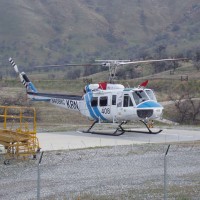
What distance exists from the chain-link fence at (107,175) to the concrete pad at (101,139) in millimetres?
1812

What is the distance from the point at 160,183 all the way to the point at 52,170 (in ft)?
11.8

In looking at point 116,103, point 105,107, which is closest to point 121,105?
point 116,103

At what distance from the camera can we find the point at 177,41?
6511 inches

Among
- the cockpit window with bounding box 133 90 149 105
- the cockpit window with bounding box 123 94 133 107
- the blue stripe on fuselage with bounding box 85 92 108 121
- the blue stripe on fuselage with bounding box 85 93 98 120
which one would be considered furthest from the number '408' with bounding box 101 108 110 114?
the cockpit window with bounding box 133 90 149 105

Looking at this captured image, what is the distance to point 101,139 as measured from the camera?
83.5 ft

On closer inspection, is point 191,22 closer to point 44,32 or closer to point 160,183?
point 44,32

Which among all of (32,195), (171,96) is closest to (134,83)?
(171,96)

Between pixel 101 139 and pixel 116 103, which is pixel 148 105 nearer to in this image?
pixel 116 103

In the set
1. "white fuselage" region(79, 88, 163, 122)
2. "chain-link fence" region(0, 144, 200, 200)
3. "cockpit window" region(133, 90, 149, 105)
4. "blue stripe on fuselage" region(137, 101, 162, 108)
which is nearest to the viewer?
"chain-link fence" region(0, 144, 200, 200)

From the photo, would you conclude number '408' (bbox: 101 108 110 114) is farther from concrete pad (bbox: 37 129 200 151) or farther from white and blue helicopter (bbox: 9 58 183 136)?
→ concrete pad (bbox: 37 129 200 151)

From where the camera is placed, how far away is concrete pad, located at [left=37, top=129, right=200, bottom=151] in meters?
23.5

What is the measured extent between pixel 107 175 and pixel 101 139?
9352 mm

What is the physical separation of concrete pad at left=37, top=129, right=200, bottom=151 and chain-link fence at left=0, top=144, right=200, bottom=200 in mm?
A: 1812

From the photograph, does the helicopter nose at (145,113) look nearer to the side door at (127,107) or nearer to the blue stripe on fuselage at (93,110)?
the side door at (127,107)
